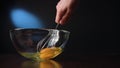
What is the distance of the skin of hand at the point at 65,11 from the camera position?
1.16m

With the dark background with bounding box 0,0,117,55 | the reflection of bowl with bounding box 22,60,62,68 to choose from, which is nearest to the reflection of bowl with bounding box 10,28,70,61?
the reflection of bowl with bounding box 22,60,62,68

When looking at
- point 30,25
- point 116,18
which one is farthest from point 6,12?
point 116,18

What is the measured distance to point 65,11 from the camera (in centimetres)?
118

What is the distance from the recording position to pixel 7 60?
104 centimetres

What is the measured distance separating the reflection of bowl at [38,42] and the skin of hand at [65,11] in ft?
0.36

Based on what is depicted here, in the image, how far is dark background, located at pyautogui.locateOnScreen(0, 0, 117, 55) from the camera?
188 cm

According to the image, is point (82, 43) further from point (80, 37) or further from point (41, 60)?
point (41, 60)

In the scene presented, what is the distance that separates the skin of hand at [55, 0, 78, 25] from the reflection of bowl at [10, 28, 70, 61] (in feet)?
0.36

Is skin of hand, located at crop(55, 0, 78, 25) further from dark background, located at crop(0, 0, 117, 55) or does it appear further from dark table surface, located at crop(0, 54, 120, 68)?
dark background, located at crop(0, 0, 117, 55)

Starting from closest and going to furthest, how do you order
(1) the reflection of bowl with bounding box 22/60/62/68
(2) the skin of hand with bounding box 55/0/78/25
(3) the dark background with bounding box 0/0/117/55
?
(1) the reflection of bowl with bounding box 22/60/62/68 < (2) the skin of hand with bounding box 55/0/78/25 < (3) the dark background with bounding box 0/0/117/55

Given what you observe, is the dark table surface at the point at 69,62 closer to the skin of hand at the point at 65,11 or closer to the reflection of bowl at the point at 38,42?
the reflection of bowl at the point at 38,42

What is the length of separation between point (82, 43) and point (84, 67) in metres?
1.00

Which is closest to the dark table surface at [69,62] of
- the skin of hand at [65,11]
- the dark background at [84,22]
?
the skin of hand at [65,11]

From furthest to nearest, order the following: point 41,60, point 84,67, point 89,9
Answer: point 89,9
point 41,60
point 84,67
